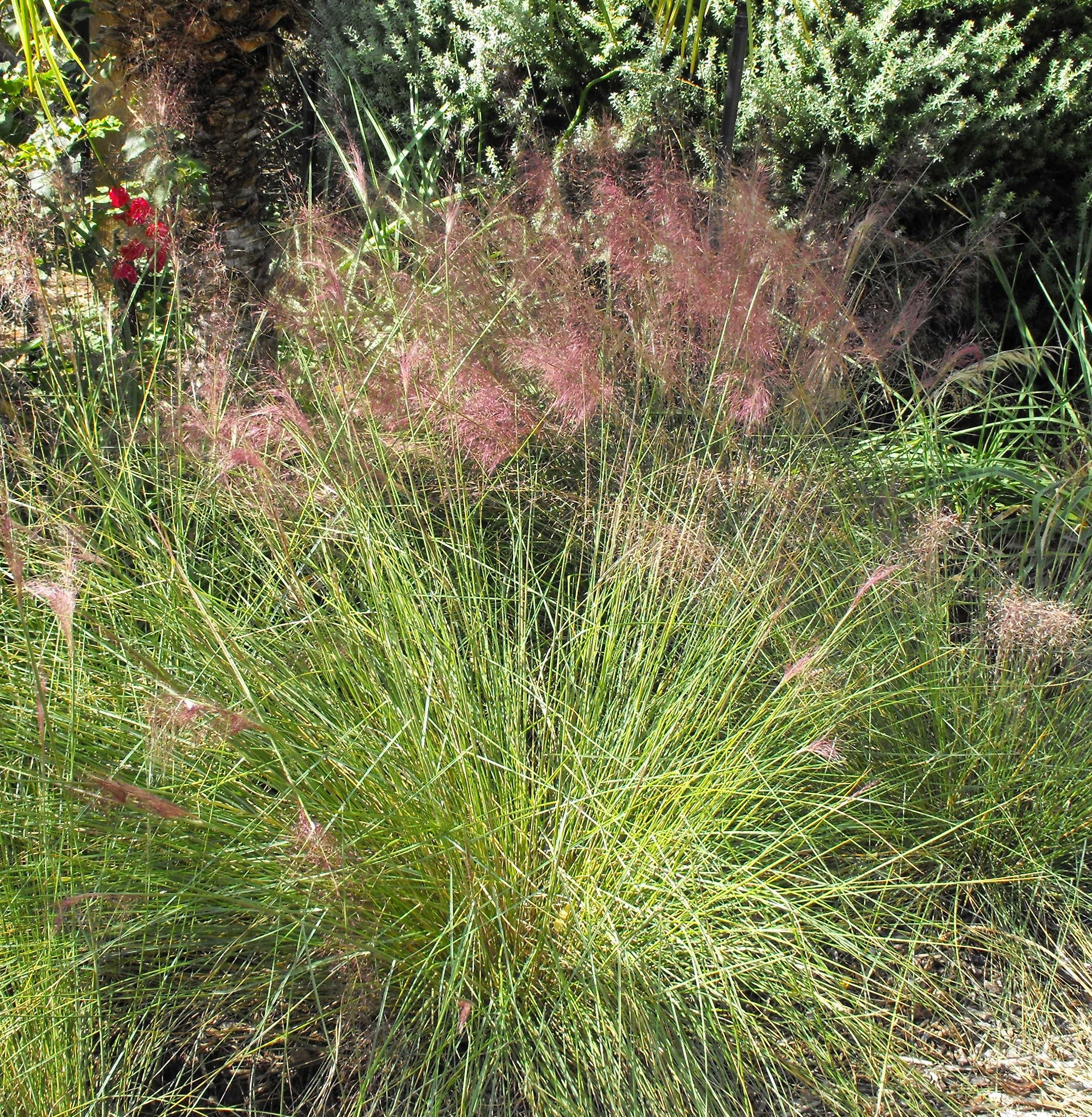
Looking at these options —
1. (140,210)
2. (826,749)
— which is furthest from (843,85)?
(826,749)

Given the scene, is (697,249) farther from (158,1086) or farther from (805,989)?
(158,1086)

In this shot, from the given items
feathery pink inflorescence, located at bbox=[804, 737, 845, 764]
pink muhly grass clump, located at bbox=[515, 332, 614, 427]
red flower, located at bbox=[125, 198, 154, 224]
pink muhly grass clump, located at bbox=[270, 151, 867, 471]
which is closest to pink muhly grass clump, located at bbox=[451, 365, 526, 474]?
pink muhly grass clump, located at bbox=[270, 151, 867, 471]

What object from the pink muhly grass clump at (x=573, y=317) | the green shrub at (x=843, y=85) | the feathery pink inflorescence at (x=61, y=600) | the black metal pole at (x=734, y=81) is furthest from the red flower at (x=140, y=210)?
the feathery pink inflorescence at (x=61, y=600)

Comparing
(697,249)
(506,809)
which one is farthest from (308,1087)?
(697,249)

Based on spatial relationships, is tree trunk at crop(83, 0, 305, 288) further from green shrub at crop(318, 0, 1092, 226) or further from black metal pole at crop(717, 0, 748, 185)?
black metal pole at crop(717, 0, 748, 185)

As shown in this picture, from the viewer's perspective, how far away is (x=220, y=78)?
13.0 ft

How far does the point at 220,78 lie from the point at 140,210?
0.92 meters

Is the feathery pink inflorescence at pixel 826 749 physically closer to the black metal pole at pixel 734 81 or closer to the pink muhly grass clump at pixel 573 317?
the pink muhly grass clump at pixel 573 317

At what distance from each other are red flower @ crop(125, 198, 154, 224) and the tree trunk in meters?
0.28

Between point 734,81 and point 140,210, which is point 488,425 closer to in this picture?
point 140,210

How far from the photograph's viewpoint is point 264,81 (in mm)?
4156

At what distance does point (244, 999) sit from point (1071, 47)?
169 inches

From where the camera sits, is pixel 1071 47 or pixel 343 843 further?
pixel 1071 47

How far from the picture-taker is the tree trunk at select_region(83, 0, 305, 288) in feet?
12.1
